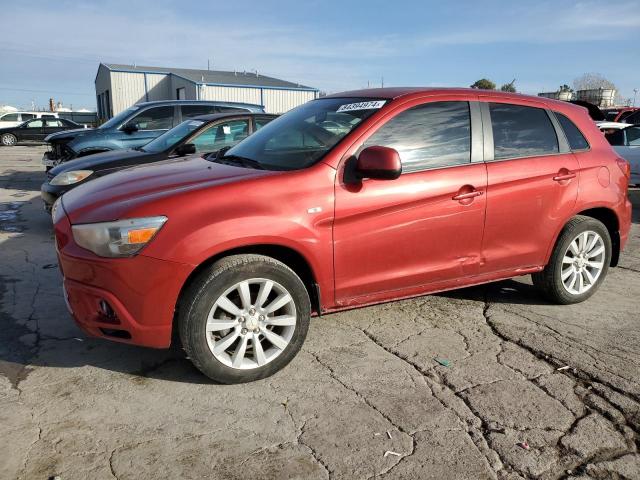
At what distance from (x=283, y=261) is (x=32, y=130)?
26.5 metres

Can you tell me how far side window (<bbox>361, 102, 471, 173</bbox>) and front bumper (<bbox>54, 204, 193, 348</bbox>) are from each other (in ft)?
5.07

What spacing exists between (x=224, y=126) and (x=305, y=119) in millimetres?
3830

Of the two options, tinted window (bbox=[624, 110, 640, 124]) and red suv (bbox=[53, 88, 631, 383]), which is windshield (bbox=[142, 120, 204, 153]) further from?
tinted window (bbox=[624, 110, 640, 124])

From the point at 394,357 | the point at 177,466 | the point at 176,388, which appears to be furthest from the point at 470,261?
the point at 177,466

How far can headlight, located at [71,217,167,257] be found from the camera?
2934 mm

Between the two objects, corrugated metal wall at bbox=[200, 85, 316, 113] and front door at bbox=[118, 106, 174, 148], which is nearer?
front door at bbox=[118, 106, 174, 148]

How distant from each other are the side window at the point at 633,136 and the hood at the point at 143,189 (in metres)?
9.46

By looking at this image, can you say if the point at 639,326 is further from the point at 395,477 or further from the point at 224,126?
the point at 224,126

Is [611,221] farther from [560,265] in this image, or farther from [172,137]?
[172,137]

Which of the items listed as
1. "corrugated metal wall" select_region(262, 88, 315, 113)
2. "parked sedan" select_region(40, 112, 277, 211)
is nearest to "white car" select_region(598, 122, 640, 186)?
"parked sedan" select_region(40, 112, 277, 211)

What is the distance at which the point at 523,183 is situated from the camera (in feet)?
13.3

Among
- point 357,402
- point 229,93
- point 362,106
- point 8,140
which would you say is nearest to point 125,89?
point 229,93

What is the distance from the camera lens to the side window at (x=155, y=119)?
1004 cm

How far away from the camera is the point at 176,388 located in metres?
3.19
